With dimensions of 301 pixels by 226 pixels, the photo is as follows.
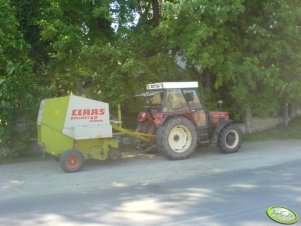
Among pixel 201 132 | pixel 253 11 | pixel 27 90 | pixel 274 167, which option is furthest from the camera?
pixel 253 11

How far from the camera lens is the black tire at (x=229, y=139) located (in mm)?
11617

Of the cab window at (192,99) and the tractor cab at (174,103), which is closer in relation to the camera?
the tractor cab at (174,103)

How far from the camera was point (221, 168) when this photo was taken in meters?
9.81

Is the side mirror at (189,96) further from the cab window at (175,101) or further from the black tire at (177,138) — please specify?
the black tire at (177,138)

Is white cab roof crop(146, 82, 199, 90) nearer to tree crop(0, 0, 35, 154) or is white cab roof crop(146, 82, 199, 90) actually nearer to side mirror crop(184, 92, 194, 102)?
side mirror crop(184, 92, 194, 102)

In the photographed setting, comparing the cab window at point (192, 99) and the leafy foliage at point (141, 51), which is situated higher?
the leafy foliage at point (141, 51)

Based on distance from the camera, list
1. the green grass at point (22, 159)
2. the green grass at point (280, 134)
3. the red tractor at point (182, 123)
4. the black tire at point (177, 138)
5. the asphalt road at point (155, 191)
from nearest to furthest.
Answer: the asphalt road at point (155, 191) < the black tire at point (177, 138) < the red tractor at point (182, 123) < the green grass at point (22, 159) < the green grass at point (280, 134)

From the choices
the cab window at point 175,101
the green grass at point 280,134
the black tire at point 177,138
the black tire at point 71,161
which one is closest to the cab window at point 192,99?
the cab window at point 175,101

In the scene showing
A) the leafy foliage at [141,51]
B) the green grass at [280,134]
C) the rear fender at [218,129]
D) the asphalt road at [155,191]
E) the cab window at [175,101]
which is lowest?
the asphalt road at [155,191]

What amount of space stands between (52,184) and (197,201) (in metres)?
3.22

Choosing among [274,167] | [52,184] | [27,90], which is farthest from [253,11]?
[52,184]

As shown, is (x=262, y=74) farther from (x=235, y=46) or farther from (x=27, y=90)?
(x=27, y=90)

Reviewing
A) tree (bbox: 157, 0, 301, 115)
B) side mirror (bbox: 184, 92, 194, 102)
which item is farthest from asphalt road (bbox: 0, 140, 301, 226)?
tree (bbox: 157, 0, 301, 115)

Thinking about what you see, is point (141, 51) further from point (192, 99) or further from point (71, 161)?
point (71, 161)
